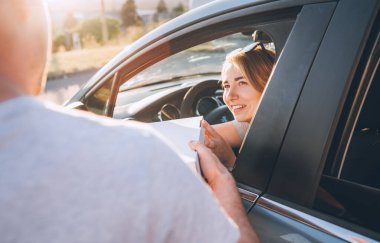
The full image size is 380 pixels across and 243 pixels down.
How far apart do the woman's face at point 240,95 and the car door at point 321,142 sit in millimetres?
780

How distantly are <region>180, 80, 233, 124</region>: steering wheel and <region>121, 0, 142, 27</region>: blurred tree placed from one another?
2930 centimetres

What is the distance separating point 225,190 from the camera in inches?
46.7

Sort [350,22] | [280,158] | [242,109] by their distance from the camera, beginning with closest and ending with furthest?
[350,22] → [280,158] → [242,109]

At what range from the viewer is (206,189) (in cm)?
Result: 74

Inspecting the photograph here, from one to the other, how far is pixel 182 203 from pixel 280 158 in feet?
2.30

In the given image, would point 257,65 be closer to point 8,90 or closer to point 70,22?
point 8,90

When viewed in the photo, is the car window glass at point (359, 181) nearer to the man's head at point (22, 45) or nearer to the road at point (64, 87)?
the man's head at point (22, 45)

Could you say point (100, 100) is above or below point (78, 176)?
below

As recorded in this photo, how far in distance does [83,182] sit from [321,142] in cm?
81

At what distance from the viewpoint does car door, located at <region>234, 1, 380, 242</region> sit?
Answer: 1.20 m

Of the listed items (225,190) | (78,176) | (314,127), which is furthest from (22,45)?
(314,127)

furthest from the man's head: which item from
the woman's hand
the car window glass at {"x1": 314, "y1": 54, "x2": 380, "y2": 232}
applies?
the woman's hand

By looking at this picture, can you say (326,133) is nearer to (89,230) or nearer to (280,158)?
(280,158)

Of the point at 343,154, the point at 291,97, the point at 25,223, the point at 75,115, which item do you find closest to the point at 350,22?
the point at 291,97
